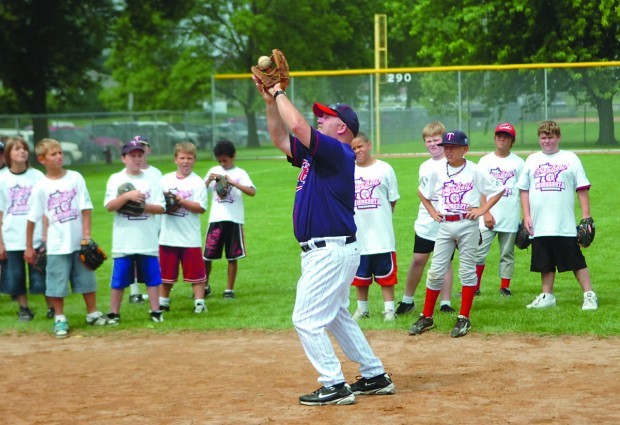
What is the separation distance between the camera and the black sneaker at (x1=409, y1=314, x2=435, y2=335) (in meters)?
9.62

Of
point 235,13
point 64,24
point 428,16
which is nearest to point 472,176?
point 428,16

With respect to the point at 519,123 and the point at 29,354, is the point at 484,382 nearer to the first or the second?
the point at 29,354

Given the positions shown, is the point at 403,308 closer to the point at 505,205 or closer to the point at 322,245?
the point at 505,205

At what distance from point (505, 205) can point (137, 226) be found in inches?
166

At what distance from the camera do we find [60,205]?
1050 cm

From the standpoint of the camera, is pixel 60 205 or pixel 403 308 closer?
pixel 60 205

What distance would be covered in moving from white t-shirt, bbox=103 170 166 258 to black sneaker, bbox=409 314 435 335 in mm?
2953

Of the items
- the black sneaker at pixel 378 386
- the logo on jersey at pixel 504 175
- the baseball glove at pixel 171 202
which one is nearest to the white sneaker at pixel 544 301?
the logo on jersey at pixel 504 175

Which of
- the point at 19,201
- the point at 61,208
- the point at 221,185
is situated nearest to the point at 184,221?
the point at 221,185

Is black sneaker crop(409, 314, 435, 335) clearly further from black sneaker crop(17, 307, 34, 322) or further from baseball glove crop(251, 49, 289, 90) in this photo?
black sneaker crop(17, 307, 34, 322)

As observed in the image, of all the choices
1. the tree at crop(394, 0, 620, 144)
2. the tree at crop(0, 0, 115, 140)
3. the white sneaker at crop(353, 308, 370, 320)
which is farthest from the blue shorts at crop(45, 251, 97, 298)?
the tree at crop(0, 0, 115, 140)

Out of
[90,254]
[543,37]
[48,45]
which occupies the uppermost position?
[48,45]

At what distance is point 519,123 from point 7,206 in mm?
18859

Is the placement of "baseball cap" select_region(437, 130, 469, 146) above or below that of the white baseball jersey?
above
